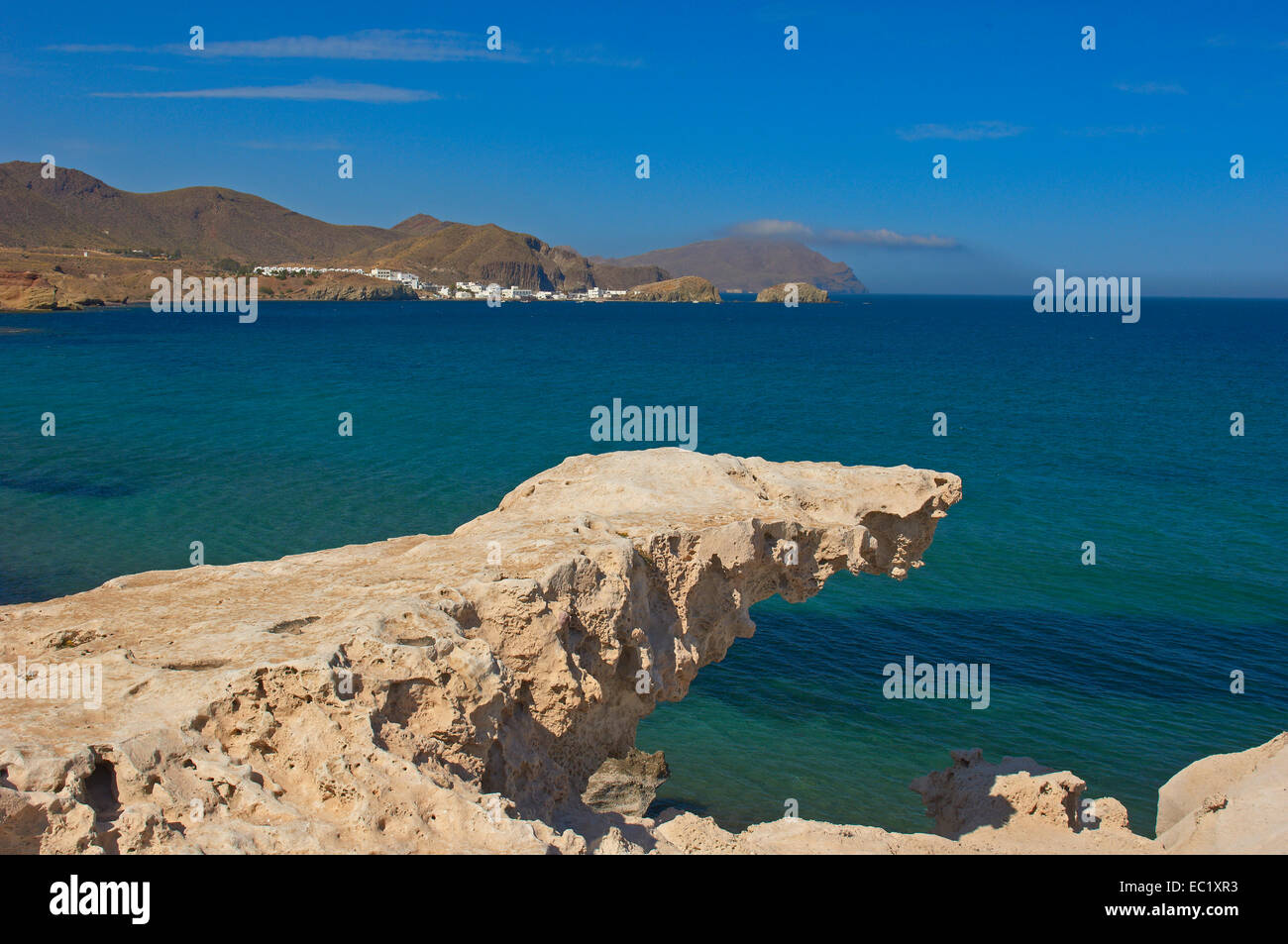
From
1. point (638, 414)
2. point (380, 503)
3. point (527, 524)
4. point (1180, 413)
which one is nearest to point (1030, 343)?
point (1180, 413)

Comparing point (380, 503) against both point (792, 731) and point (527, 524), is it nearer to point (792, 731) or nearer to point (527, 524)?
point (792, 731)

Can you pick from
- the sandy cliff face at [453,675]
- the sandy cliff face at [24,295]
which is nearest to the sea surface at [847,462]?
the sandy cliff face at [453,675]

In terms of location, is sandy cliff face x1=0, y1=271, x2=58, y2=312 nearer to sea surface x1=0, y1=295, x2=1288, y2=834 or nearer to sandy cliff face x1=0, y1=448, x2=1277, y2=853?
sea surface x1=0, y1=295, x2=1288, y2=834

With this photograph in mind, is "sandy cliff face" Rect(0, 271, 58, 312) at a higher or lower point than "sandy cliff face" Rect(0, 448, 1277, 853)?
higher

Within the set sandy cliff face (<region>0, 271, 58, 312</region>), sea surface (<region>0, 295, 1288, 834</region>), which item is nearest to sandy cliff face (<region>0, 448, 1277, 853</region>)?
sea surface (<region>0, 295, 1288, 834</region>)

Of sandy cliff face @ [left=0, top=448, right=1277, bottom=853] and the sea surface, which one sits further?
the sea surface

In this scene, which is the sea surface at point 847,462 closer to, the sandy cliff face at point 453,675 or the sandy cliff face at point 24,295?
the sandy cliff face at point 453,675
